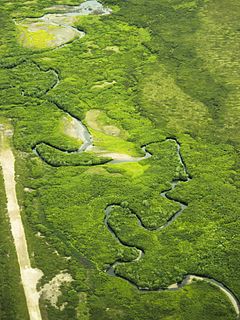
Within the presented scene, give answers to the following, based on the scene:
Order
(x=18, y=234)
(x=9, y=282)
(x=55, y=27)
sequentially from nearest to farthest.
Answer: (x=9, y=282)
(x=18, y=234)
(x=55, y=27)

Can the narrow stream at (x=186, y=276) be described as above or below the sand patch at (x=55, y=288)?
below

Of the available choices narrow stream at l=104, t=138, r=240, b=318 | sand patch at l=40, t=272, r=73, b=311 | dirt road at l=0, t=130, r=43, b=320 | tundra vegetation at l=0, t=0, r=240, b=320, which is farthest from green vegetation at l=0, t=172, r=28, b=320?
narrow stream at l=104, t=138, r=240, b=318

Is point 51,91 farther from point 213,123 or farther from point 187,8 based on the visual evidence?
point 187,8

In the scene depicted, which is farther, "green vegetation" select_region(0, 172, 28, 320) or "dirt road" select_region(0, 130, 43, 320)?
"dirt road" select_region(0, 130, 43, 320)

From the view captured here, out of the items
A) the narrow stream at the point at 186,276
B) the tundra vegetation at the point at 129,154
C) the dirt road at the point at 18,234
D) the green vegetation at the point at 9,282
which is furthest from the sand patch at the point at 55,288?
the narrow stream at the point at 186,276

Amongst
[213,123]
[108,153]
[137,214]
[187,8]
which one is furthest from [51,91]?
[187,8]

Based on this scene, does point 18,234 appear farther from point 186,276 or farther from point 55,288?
point 186,276

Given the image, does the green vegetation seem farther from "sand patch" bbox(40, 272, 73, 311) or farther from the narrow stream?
the narrow stream

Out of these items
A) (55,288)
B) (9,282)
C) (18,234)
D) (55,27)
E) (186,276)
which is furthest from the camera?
(55,27)

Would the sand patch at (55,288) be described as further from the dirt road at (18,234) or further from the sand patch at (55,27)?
the sand patch at (55,27)

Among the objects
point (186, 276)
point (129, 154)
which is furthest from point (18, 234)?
point (129, 154)
